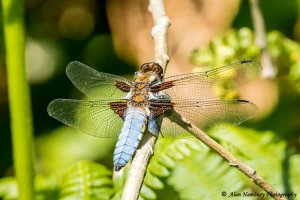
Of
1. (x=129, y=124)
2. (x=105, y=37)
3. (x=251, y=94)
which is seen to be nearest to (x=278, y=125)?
(x=251, y=94)

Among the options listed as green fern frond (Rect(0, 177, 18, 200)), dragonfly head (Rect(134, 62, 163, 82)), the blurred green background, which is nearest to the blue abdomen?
dragonfly head (Rect(134, 62, 163, 82))

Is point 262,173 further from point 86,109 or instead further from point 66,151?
point 66,151

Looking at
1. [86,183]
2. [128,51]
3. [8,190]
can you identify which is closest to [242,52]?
[86,183]

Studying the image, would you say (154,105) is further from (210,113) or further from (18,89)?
(18,89)

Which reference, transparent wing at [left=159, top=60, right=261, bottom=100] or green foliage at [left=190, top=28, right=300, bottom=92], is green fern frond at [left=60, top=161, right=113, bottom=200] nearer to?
transparent wing at [left=159, top=60, right=261, bottom=100]

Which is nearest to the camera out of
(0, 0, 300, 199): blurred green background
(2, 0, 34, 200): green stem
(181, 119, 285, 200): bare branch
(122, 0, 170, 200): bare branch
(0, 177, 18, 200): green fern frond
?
(122, 0, 170, 200): bare branch

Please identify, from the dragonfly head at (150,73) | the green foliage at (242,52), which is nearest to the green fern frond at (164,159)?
the dragonfly head at (150,73)
